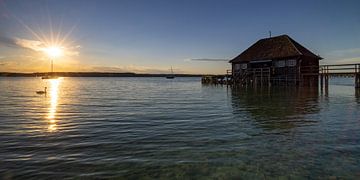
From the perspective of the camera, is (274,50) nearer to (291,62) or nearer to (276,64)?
(276,64)

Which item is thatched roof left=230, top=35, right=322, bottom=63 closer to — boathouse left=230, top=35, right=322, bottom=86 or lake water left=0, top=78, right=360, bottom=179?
boathouse left=230, top=35, right=322, bottom=86

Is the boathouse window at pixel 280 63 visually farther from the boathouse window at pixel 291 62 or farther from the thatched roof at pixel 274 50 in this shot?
the thatched roof at pixel 274 50

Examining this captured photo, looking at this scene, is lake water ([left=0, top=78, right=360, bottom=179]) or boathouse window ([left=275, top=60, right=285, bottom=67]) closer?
lake water ([left=0, top=78, right=360, bottom=179])

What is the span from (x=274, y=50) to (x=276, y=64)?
211 centimetres

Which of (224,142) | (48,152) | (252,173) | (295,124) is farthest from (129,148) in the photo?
(295,124)

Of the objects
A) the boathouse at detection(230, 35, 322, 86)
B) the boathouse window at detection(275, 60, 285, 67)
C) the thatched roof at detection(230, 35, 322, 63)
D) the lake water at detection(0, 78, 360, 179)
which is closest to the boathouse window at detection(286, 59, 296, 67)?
the boathouse at detection(230, 35, 322, 86)

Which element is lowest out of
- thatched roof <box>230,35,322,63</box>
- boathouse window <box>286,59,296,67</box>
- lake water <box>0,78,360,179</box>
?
lake water <box>0,78,360,179</box>

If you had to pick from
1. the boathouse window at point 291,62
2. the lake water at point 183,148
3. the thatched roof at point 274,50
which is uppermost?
the thatched roof at point 274,50

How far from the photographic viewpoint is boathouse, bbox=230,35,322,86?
121 feet

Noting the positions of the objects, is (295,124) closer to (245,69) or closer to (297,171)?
(297,171)

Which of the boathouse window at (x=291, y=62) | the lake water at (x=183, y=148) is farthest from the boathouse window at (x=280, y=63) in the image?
the lake water at (x=183, y=148)

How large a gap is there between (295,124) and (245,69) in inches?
1331

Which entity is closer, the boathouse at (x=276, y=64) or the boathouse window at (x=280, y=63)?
the boathouse at (x=276, y=64)

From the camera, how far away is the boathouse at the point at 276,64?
121 feet
